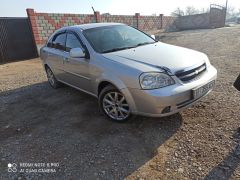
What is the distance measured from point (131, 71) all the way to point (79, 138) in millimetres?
1350

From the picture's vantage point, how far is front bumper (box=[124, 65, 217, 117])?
3018 millimetres

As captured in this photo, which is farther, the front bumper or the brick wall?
the brick wall

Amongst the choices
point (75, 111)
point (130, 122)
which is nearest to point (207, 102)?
point (130, 122)

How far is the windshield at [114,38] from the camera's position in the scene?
4014 millimetres

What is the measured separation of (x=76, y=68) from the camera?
441cm

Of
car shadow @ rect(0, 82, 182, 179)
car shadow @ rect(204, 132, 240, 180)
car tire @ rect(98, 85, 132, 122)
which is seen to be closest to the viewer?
car shadow @ rect(204, 132, 240, 180)

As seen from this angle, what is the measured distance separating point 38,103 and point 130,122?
8.37ft

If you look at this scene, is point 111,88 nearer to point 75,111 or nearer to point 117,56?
point 117,56

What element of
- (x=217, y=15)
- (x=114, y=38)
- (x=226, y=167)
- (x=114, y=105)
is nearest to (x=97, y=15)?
(x=114, y=38)

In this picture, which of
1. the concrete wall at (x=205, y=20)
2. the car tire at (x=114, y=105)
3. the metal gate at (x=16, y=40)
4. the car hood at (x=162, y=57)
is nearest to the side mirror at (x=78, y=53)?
the car hood at (x=162, y=57)

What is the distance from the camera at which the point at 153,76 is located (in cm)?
308

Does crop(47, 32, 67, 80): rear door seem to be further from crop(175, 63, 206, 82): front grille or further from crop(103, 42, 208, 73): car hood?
crop(175, 63, 206, 82): front grille

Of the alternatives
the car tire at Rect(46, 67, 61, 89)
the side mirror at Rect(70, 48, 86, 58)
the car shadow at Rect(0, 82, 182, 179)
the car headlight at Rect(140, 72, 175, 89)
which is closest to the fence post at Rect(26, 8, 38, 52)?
the car tire at Rect(46, 67, 61, 89)

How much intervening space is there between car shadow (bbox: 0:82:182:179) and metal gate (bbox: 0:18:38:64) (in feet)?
26.3
